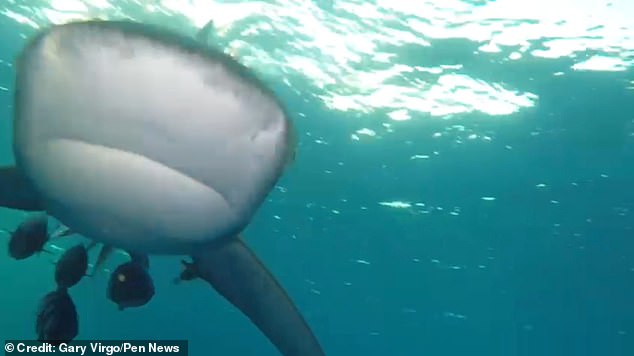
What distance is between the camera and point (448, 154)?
16625 mm

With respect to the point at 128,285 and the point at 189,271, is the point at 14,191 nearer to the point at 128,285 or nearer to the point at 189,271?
the point at 189,271

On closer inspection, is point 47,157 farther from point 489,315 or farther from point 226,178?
point 489,315

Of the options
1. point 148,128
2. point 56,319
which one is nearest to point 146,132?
point 148,128

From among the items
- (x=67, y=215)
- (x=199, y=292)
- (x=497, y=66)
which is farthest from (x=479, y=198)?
(x=199, y=292)

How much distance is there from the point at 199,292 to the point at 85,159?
37653 mm

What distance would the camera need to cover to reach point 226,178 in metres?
2.53

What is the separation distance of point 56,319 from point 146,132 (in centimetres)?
453

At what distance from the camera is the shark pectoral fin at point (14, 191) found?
14.5 feet

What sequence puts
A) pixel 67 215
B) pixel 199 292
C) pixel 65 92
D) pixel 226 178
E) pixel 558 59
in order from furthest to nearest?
pixel 199 292 < pixel 558 59 < pixel 67 215 < pixel 226 178 < pixel 65 92

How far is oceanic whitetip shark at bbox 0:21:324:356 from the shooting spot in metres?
2.09

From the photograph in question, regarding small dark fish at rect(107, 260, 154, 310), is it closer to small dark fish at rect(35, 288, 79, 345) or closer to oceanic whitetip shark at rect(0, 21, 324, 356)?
small dark fish at rect(35, 288, 79, 345)

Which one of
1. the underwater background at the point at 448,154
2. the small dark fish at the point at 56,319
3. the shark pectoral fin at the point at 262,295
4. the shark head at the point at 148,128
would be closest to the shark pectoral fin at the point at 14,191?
the shark pectoral fin at the point at 262,295

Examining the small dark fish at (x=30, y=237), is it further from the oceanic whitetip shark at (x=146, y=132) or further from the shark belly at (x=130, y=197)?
the oceanic whitetip shark at (x=146, y=132)

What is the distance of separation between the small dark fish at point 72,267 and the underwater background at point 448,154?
1.47ft
